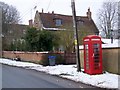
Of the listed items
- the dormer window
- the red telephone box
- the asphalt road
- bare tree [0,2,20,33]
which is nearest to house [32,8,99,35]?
the dormer window

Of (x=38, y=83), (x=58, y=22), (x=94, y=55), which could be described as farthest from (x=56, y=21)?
(x=38, y=83)

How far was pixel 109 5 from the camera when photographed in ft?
198

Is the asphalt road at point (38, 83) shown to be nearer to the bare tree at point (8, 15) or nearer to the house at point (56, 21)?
the house at point (56, 21)

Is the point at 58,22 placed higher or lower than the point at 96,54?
higher

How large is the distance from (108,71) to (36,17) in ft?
143

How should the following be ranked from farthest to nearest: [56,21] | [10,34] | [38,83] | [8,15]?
1. [10,34]
2. [8,15]
3. [56,21]
4. [38,83]

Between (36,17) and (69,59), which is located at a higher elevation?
(36,17)

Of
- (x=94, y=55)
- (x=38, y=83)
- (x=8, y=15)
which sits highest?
(x=8, y=15)

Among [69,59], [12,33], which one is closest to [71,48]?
[69,59]

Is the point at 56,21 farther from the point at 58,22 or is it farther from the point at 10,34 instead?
the point at 10,34

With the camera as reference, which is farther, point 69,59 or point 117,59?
point 69,59

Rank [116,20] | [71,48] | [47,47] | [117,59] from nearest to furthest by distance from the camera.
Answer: [117,59] < [47,47] < [71,48] < [116,20]

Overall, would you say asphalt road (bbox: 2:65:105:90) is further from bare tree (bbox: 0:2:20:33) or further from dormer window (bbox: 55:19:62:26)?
bare tree (bbox: 0:2:20:33)

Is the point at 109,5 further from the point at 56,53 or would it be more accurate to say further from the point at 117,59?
the point at 117,59
